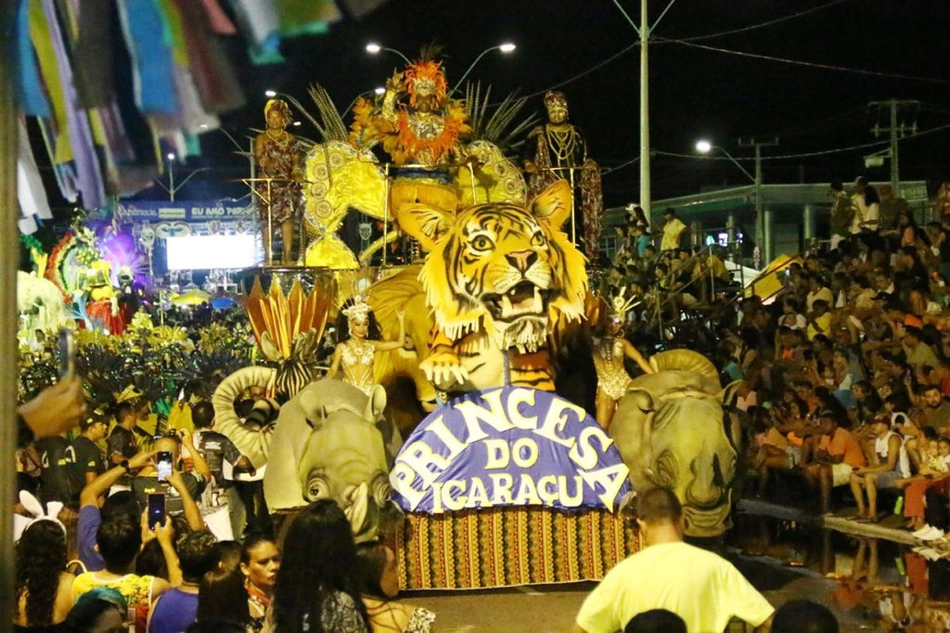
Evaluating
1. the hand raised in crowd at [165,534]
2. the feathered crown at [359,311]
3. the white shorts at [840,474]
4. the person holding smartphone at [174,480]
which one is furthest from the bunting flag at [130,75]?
the white shorts at [840,474]

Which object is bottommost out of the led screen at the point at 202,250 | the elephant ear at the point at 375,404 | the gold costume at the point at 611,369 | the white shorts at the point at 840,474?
the white shorts at the point at 840,474

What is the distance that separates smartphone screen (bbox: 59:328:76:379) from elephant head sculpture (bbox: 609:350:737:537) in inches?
268

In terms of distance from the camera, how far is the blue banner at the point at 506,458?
9727 millimetres

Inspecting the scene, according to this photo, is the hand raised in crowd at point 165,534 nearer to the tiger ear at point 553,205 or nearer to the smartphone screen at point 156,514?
the smartphone screen at point 156,514

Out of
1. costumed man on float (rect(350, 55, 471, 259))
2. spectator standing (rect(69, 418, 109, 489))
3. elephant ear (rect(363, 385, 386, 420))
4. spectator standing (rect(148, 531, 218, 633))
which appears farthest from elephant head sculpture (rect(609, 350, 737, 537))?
spectator standing (rect(148, 531, 218, 633))

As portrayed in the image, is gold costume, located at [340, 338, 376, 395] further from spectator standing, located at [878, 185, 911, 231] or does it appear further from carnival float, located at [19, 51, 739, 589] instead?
spectator standing, located at [878, 185, 911, 231]

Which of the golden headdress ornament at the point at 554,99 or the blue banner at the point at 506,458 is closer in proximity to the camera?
the blue banner at the point at 506,458

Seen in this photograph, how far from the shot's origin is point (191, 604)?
18.9 feet

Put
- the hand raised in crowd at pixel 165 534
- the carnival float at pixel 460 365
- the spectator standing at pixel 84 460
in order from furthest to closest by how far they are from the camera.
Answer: the spectator standing at pixel 84 460 < the carnival float at pixel 460 365 < the hand raised in crowd at pixel 165 534

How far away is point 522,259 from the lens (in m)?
9.57

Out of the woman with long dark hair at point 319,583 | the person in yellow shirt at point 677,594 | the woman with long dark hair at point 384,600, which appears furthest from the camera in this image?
the woman with long dark hair at point 384,600

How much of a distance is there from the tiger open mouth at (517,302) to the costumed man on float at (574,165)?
2593 mm

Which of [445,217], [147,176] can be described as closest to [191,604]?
[147,176]

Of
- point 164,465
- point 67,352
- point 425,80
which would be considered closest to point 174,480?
point 164,465
